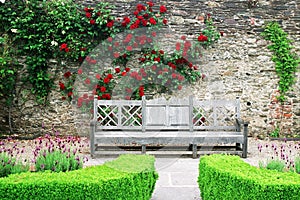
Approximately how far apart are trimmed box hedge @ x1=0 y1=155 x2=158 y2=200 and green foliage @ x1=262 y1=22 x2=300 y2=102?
224 inches

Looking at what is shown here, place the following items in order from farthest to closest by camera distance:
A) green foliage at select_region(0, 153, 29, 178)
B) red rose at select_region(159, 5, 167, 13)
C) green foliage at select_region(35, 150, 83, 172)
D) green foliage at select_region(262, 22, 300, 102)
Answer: green foliage at select_region(262, 22, 300, 102) < red rose at select_region(159, 5, 167, 13) < green foliage at select_region(35, 150, 83, 172) < green foliage at select_region(0, 153, 29, 178)

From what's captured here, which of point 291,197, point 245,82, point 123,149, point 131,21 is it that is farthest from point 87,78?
point 291,197

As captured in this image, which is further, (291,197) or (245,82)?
(245,82)

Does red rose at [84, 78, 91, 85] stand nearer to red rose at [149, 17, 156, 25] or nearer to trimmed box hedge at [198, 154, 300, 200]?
red rose at [149, 17, 156, 25]

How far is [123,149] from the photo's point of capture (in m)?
7.30

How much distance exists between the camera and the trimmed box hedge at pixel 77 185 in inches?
146

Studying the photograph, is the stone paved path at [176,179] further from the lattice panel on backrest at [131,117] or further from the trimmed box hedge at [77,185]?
the lattice panel on backrest at [131,117]

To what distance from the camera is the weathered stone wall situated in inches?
346

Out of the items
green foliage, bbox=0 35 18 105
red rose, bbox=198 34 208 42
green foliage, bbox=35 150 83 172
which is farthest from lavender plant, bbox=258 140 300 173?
green foliage, bbox=0 35 18 105

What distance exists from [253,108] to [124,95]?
282 centimetres

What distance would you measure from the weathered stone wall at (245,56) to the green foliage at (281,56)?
0.37 ft

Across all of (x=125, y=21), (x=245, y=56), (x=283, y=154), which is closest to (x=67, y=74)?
(x=125, y=21)

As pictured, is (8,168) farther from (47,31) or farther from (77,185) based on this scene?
(47,31)

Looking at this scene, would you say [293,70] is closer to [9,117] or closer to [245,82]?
[245,82]
